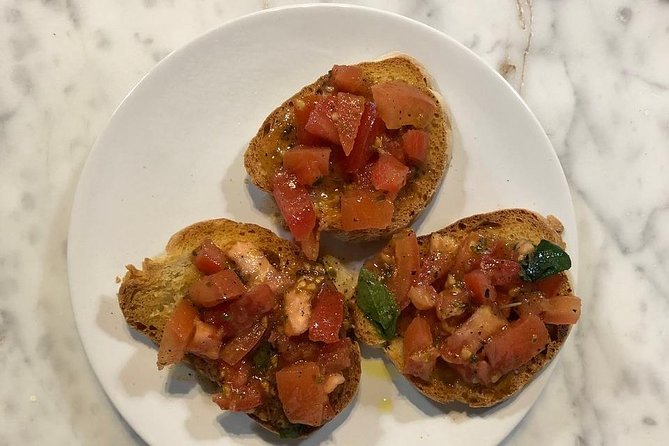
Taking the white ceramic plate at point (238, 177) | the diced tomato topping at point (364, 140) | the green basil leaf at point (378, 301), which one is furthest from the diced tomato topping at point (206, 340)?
the diced tomato topping at point (364, 140)

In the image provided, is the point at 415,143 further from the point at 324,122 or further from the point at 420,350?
the point at 420,350

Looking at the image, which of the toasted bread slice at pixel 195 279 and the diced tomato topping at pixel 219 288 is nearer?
the diced tomato topping at pixel 219 288

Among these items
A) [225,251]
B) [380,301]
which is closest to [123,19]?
[225,251]

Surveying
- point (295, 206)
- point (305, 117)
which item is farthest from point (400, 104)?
point (295, 206)

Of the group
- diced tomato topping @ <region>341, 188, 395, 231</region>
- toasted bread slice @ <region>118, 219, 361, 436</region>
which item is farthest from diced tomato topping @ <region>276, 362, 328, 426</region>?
diced tomato topping @ <region>341, 188, 395, 231</region>

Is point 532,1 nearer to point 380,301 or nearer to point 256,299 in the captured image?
point 380,301

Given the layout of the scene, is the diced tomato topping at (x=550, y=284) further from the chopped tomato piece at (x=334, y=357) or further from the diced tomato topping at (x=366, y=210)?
the chopped tomato piece at (x=334, y=357)
